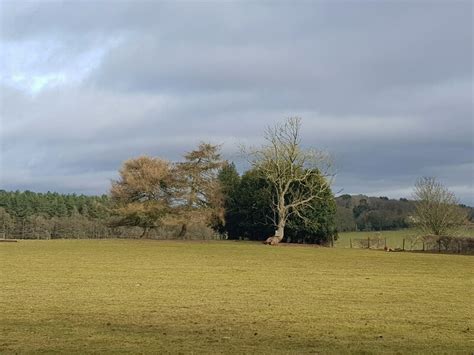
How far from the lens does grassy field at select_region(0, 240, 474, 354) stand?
9.59 meters

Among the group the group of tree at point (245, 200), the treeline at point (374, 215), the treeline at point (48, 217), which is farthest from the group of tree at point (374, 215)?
the treeline at point (48, 217)

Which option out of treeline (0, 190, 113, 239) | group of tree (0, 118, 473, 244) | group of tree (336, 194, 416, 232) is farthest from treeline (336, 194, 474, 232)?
treeline (0, 190, 113, 239)

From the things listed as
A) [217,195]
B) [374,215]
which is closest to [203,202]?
[217,195]

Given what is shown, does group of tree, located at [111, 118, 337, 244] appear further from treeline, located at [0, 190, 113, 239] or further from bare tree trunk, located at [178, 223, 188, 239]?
treeline, located at [0, 190, 113, 239]

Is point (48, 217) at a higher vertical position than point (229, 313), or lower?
higher

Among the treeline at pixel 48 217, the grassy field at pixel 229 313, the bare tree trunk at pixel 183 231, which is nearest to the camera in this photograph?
the grassy field at pixel 229 313

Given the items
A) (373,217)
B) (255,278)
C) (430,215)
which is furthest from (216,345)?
(373,217)

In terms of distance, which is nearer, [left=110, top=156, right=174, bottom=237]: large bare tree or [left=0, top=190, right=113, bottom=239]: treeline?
[left=110, top=156, right=174, bottom=237]: large bare tree

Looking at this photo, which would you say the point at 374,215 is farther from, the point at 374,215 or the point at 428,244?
the point at 428,244

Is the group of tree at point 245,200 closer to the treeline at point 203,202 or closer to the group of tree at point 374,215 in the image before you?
the treeline at point 203,202

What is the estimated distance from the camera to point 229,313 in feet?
43.9

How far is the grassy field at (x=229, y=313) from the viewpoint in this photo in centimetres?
959

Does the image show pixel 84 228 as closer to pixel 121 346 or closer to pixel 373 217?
pixel 373 217

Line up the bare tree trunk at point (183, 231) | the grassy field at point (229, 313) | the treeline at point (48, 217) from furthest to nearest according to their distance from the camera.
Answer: the treeline at point (48, 217)
the bare tree trunk at point (183, 231)
the grassy field at point (229, 313)
